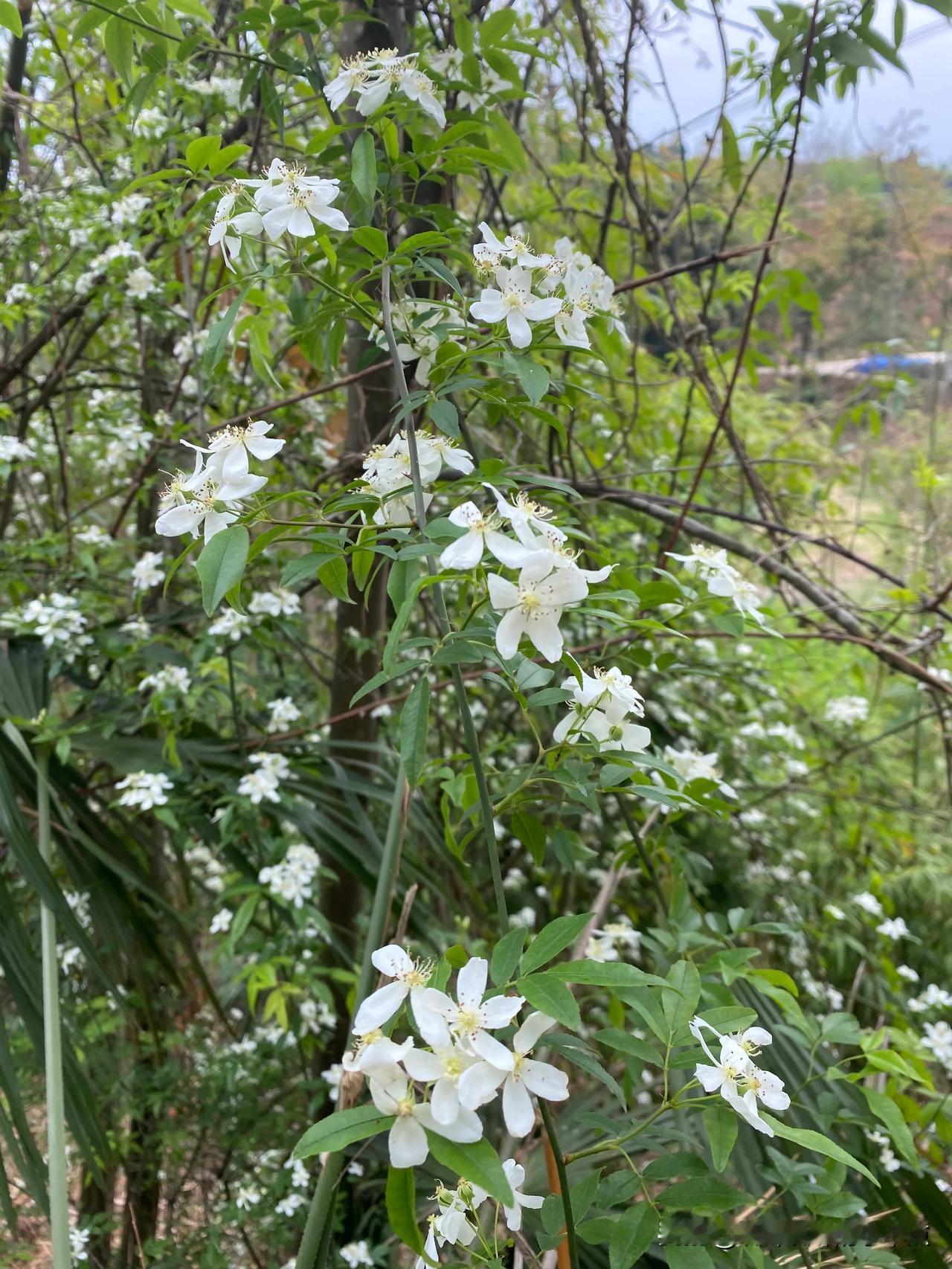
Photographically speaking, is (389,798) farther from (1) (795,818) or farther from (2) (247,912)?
(1) (795,818)

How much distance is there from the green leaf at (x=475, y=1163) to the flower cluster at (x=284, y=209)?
553 mm

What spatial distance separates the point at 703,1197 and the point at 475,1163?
223mm

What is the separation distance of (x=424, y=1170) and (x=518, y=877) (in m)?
0.75

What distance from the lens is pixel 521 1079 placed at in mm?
445

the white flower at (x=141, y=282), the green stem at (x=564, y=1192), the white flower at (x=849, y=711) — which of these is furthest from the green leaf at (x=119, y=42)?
the white flower at (x=849, y=711)

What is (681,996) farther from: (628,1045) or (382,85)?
(382,85)

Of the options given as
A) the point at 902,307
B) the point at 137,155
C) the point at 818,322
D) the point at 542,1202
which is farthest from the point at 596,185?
the point at 902,307

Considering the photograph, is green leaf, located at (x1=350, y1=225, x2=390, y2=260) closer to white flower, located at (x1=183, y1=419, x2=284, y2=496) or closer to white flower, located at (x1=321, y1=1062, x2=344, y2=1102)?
white flower, located at (x1=183, y1=419, x2=284, y2=496)

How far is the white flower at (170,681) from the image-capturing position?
1118mm

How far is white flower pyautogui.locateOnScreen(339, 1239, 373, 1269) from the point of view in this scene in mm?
1099

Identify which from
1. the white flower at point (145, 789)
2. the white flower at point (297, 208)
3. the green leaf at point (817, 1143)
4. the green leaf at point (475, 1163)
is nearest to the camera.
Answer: the green leaf at point (475, 1163)

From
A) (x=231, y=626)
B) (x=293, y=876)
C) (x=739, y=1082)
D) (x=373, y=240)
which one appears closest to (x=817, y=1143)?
(x=739, y=1082)

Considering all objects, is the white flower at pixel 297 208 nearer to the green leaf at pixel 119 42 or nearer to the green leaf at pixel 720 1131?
the green leaf at pixel 119 42

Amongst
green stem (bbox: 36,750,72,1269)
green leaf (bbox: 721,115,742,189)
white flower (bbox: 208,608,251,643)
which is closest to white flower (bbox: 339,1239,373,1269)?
green stem (bbox: 36,750,72,1269)
